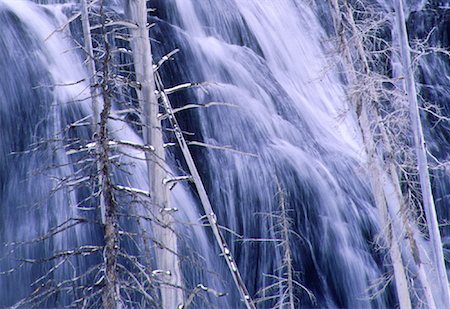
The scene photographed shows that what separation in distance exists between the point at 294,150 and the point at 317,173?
2.06 feet

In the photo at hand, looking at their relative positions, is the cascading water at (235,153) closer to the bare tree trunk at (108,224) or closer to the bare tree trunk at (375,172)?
the bare tree trunk at (375,172)

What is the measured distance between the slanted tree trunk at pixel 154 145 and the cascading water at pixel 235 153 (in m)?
5.74

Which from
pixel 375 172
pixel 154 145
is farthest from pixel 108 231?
pixel 375 172

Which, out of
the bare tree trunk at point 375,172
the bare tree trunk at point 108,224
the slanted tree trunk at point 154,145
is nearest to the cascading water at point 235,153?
the bare tree trunk at point 375,172

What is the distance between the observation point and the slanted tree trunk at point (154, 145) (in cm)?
608

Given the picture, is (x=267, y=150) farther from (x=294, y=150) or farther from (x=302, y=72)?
(x=302, y=72)

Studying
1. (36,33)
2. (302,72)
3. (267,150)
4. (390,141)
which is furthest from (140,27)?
(302,72)

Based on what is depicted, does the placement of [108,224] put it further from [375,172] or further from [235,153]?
[235,153]

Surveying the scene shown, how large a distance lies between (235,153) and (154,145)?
8.55 metres

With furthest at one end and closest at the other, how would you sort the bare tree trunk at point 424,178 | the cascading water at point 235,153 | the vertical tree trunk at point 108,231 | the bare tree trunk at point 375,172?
the cascading water at point 235,153
the bare tree trunk at point 375,172
the bare tree trunk at point 424,178
the vertical tree trunk at point 108,231

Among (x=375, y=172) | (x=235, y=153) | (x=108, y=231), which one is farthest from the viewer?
(x=235, y=153)

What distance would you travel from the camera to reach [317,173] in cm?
1549

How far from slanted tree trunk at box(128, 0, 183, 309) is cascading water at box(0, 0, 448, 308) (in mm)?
5739

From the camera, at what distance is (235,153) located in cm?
1473
